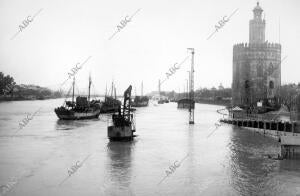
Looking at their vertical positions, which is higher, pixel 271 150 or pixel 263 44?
pixel 263 44

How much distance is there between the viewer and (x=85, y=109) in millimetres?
87438

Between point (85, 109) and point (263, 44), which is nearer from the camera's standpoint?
point (85, 109)

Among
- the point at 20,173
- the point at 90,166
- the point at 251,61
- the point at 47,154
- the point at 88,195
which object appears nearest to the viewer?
the point at 88,195

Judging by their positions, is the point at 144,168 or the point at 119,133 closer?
the point at 144,168

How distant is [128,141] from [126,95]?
5.18 m

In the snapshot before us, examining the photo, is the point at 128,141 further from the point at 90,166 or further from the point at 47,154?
the point at 90,166

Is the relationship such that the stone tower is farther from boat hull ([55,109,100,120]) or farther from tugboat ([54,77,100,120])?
boat hull ([55,109,100,120])

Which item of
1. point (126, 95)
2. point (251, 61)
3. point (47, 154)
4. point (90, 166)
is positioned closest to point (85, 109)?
point (126, 95)

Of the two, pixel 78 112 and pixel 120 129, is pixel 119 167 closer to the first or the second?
pixel 120 129

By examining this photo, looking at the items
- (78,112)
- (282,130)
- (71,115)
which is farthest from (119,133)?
(78,112)

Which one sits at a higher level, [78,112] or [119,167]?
[78,112]

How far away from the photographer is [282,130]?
5475 centimetres

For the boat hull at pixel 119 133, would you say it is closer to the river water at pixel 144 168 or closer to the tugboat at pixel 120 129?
the tugboat at pixel 120 129

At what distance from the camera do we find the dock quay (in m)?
33.2
